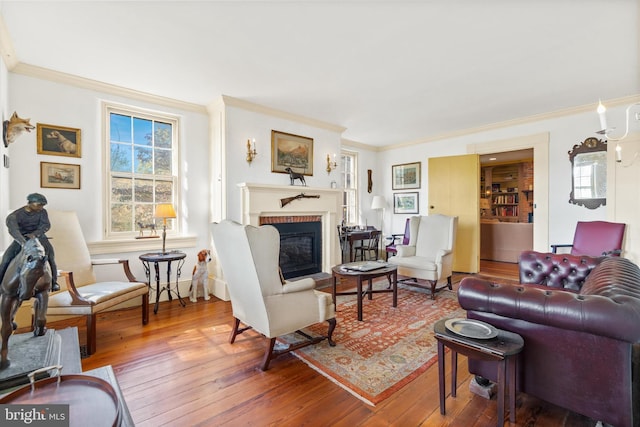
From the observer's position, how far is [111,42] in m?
2.54

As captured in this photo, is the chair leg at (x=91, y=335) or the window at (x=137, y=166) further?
the window at (x=137, y=166)

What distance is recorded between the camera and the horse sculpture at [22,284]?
1.27 m

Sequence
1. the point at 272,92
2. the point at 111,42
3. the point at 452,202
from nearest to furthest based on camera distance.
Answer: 1. the point at 111,42
2. the point at 272,92
3. the point at 452,202

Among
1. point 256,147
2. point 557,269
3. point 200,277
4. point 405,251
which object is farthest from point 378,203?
point 200,277

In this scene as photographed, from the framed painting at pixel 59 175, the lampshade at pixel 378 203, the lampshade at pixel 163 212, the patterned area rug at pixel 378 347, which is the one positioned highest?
the framed painting at pixel 59 175

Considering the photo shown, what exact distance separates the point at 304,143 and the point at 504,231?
487 cm

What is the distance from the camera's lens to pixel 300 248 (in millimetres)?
4652

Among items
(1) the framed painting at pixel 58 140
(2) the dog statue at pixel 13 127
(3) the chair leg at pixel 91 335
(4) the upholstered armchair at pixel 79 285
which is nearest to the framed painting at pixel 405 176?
(4) the upholstered armchair at pixel 79 285

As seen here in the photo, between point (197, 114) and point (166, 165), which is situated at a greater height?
point (197, 114)

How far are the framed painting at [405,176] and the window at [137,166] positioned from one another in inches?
175

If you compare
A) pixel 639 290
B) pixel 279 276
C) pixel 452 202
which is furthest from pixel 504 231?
pixel 279 276

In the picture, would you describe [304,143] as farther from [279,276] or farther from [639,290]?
[639,290]

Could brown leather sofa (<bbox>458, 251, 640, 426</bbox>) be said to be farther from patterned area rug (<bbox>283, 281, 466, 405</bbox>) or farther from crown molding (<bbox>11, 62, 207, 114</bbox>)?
crown molding (<bbox>11, 62, 207, 114</bbox>)

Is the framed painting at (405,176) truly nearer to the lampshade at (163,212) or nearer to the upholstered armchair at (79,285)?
the lampshade at (163,212)
